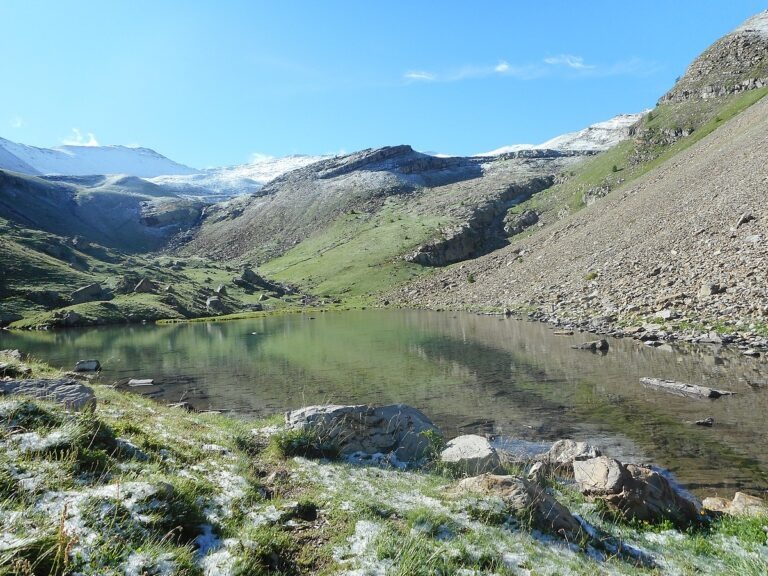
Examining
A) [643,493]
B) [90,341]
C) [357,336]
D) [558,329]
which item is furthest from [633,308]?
[90,341]

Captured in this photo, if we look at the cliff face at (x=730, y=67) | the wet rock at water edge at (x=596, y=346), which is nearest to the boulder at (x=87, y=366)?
the wet rock at water edge at (x=596, y=346)

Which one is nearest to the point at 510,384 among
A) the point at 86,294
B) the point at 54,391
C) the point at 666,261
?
the point at 54,391

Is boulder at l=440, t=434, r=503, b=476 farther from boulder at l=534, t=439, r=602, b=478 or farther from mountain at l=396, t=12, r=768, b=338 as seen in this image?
mountain at l=396, t=12, r=768, b=338

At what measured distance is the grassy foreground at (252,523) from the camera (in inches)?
236

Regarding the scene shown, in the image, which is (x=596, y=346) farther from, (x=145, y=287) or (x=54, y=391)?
(x=145, y=287)


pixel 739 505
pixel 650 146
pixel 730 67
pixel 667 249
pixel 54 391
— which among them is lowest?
pixel 739 505

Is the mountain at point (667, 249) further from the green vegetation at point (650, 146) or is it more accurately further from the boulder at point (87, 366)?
Answer: the boulder at point (87, 366)

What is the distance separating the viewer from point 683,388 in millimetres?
21969

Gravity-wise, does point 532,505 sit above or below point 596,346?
above

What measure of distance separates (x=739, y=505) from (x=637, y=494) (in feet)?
9.36

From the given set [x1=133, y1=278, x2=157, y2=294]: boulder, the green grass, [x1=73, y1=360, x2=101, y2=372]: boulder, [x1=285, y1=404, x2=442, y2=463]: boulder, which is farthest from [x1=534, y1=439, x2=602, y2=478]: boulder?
[x1=133, y1=278, x2=157, y2=294]: boulder

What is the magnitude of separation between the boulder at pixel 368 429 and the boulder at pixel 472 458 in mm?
1038

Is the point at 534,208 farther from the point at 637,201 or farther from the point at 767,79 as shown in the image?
the point at 637,201

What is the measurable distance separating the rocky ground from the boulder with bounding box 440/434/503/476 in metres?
25.0
